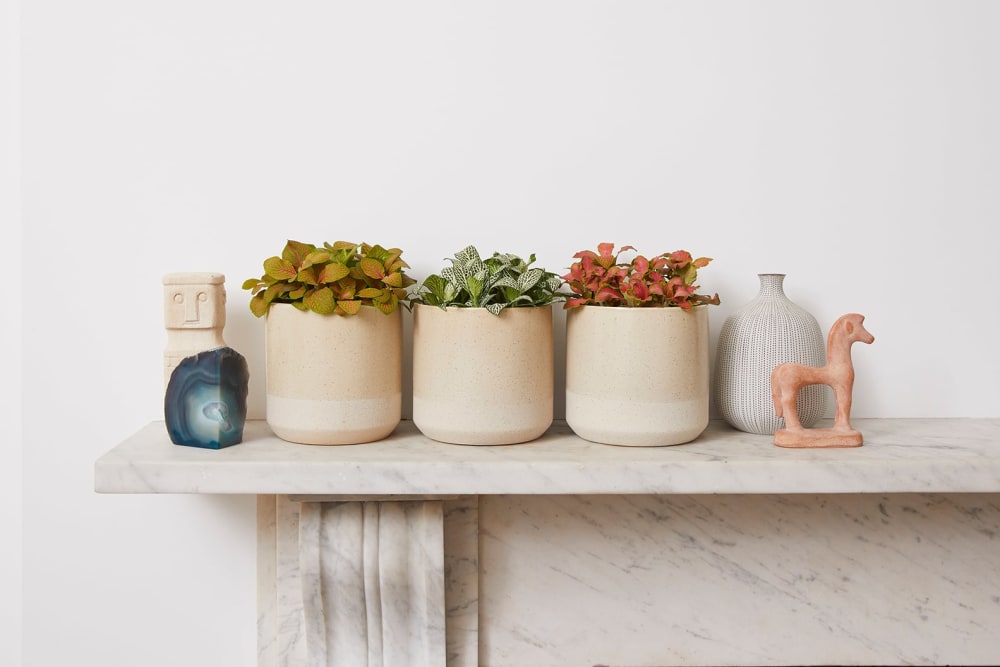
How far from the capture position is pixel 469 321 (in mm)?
722

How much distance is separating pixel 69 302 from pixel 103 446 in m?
0.17

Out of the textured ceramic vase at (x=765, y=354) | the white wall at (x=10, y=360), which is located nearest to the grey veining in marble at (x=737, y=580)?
the textured ceramic vase at (x=765, y=354)

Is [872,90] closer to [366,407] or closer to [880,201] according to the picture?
[880,201]

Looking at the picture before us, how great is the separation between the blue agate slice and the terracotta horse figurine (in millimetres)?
556

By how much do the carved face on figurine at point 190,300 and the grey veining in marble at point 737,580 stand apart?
1.27 feet

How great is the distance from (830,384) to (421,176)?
1.65 ft

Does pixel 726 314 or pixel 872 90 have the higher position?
pixel 872 90

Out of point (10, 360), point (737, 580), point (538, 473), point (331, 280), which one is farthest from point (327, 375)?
point (737, 580)

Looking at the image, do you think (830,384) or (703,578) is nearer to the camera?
(830,384)

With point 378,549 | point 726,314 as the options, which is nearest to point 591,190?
point 726,314

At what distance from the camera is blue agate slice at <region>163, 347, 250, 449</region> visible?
716 mm

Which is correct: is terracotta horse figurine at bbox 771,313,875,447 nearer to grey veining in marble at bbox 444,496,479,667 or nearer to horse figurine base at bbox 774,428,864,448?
horse figurine base at bbox 774,428,864,448

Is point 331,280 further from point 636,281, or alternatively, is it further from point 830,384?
point 830,384

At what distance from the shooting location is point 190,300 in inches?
30.4
